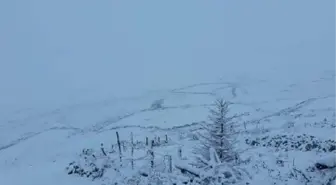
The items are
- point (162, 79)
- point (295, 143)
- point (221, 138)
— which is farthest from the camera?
point (162, 79)

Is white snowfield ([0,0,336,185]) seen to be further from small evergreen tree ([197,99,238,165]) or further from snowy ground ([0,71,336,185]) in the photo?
small evergreen tree ([197,99,238,165])

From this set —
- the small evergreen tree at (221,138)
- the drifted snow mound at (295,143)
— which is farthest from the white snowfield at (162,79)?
the small evergreen tree at (221,138)

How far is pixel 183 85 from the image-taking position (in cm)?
3775

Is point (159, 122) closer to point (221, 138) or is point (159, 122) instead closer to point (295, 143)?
point (295, 143)

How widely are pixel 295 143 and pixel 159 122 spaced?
35.5ft

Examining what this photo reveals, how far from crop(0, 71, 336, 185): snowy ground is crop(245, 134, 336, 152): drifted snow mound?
1.67 feet

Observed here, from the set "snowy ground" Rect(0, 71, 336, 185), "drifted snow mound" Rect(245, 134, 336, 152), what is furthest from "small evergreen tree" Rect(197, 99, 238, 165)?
"drifted snow mound" Rect(245, 134, 336, 152)

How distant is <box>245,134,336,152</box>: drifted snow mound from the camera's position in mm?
14221

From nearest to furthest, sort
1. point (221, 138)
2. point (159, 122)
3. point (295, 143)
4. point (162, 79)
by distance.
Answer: point (221, 138) < point (295, 143) < point (159, 122) < point (162, 79)

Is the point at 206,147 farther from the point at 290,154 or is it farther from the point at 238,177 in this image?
the point at 290,154

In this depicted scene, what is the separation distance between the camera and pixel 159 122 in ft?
83.8

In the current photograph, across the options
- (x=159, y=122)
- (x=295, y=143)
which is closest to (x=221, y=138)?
(x=295, y=143)

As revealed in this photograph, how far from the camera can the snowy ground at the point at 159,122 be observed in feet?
49.7

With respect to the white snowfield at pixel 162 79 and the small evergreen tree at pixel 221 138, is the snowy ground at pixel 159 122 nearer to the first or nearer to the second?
the white snowfield at pixel 162 79
